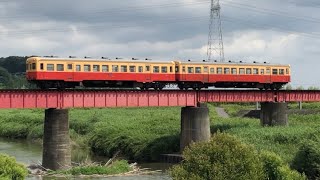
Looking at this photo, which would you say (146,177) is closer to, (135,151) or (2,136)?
(135,151)

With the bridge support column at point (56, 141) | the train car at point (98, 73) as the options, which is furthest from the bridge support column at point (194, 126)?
the bridge support column at point (56, 141)

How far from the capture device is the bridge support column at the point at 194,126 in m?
58.4

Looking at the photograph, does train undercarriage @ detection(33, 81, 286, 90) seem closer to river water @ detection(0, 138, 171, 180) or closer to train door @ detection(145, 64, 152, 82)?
train door @ detection(145, 64, 152, 82)

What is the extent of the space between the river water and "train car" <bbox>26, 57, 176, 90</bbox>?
26.3 feet

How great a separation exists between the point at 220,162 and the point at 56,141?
74.3ft

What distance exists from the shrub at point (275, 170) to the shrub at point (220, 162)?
2999mm

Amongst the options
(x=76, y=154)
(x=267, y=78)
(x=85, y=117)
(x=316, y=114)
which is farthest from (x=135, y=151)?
(x=316, y=114)

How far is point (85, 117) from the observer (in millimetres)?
85688

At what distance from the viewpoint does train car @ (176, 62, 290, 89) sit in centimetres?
5888

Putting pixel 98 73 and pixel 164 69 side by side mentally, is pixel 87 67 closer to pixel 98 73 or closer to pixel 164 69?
pixel 98 73

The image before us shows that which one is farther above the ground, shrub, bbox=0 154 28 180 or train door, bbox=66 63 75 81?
train door, bbox=66 63 75 81

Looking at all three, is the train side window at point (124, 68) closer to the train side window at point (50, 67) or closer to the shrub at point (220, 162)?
the train side window at point (50, 67)

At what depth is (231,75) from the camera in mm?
61219

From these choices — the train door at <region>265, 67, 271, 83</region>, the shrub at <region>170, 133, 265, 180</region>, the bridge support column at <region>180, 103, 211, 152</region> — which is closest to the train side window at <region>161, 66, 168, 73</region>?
the bridge support column at <region>180, 103, 211, 152</region>
